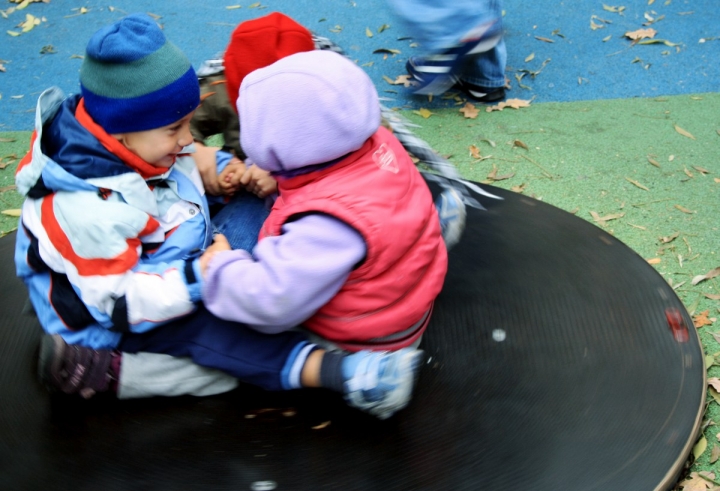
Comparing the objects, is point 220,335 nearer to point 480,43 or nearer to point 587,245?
point 587,245

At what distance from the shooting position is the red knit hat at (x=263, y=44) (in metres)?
1.87

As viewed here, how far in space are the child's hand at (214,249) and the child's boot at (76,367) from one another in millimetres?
336

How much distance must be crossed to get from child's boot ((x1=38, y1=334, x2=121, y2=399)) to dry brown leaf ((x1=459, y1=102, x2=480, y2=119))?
2.14m

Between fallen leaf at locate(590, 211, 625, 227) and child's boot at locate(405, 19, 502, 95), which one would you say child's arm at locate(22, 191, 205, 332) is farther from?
child's boot at locate(405, 19, 502, 95)

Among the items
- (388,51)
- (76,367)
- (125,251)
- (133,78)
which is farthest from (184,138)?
(388,51)

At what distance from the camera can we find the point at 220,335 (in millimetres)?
1604

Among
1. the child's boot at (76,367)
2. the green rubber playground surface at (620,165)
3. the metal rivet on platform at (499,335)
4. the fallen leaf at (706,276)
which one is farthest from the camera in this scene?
the green rubber playground surface at (620,165)

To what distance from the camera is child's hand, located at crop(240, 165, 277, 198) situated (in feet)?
6.43

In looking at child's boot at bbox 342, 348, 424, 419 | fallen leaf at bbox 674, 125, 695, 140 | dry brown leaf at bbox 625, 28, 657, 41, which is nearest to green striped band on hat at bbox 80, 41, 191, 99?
child's boot at bbox 342, 348, 424, 419

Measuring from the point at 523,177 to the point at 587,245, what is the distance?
2.40 ft

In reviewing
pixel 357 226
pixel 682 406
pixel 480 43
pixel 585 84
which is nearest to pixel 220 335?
pixel 357 226

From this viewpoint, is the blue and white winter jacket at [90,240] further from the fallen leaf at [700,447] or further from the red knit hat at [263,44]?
the fallen leaf at [700,447]

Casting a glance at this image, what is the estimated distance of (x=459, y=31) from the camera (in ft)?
10.4

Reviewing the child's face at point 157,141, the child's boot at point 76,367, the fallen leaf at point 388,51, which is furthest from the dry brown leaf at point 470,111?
the child's boot at point 76,367
